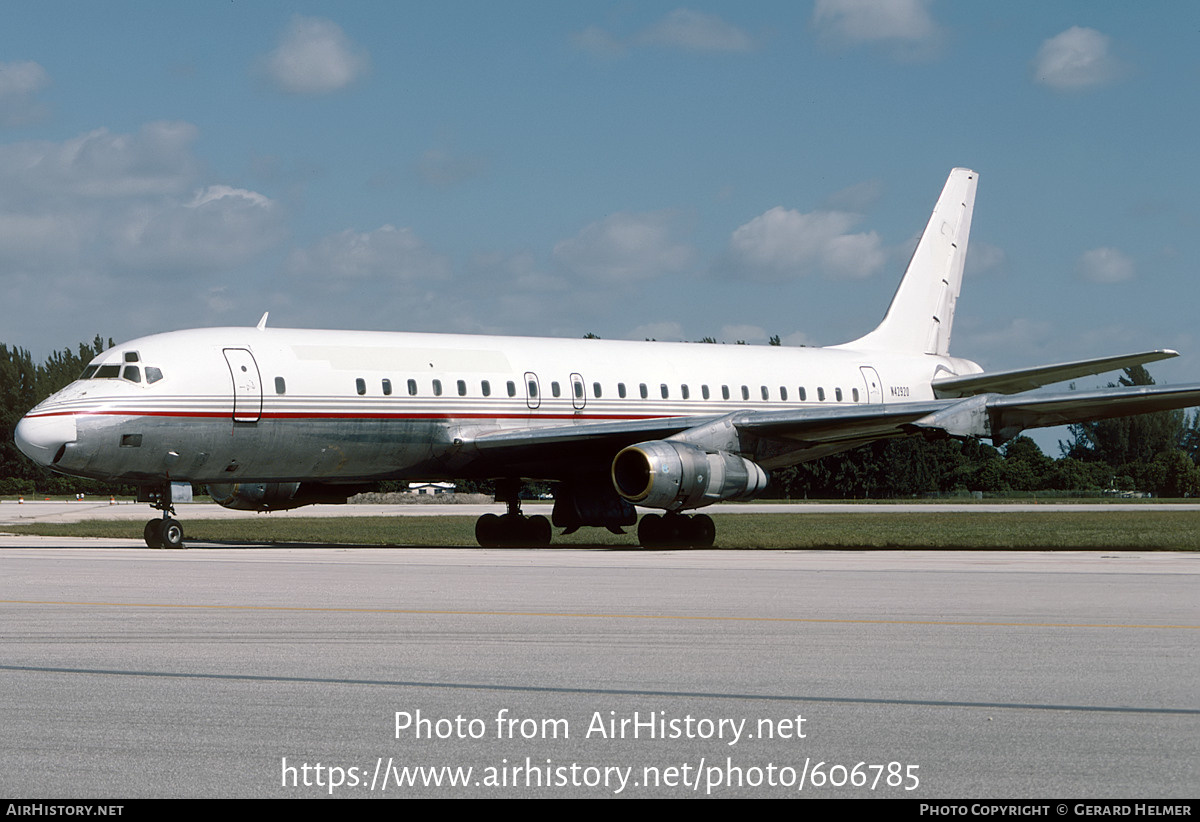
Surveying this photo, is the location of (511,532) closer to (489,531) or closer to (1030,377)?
(489,531)

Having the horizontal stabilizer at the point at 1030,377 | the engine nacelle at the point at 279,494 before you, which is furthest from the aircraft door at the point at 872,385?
the engine nacelle at the point at 279,494

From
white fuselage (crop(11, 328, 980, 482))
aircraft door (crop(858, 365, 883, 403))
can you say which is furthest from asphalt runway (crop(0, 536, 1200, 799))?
aircraft door (crop(858, 365, 883, 403))

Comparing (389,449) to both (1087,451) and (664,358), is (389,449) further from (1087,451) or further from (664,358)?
(1087,451)

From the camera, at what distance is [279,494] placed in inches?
1114

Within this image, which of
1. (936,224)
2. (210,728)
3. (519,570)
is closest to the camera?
(210,728)

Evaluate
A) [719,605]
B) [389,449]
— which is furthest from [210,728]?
[389,449]

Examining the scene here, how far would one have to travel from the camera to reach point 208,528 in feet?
123

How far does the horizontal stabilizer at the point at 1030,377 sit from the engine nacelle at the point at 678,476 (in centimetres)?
756

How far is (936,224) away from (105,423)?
2147cm

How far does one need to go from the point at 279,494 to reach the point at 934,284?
17.1 metres

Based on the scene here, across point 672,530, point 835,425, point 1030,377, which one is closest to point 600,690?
point 835,425

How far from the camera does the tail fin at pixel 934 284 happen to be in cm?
3494

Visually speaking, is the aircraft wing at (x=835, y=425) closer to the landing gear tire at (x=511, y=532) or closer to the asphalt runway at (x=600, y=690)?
the landing gear tire at (x=511, y=532)

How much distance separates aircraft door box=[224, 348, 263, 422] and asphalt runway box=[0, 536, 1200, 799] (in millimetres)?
8935
